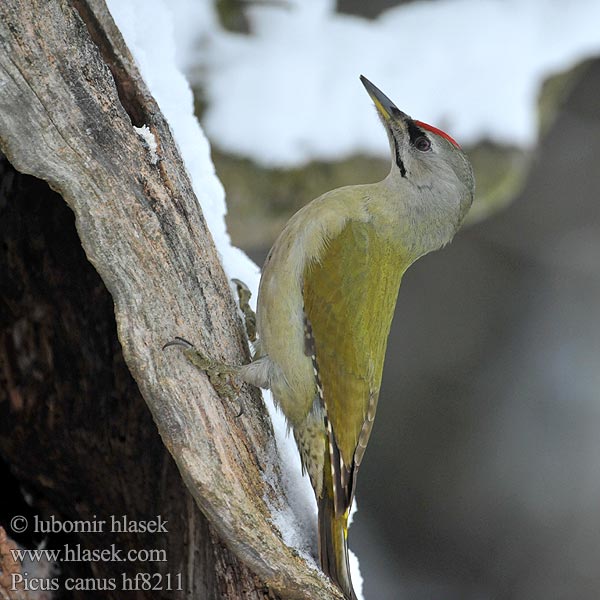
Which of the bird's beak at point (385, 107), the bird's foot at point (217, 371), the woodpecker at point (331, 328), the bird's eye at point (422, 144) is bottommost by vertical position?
the bird's foot at point (217, 371)

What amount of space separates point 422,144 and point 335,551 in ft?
4.41

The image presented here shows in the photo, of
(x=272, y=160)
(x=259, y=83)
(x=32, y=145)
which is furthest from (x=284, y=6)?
(x=32, y=145)

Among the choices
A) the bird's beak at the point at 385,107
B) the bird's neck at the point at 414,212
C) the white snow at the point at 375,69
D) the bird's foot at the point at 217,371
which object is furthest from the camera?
the white snow at the point at 375,69

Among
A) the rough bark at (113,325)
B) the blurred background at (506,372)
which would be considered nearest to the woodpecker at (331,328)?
the rough bark at (113,325)

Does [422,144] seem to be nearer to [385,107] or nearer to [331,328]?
[385,107]

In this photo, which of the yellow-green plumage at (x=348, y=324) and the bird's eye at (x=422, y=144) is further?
the bird's eye at (x=422, y=144)

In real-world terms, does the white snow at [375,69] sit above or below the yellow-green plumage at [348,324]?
above

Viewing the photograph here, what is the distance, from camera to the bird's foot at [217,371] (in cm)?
206

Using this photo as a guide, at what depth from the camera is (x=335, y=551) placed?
2219 mm

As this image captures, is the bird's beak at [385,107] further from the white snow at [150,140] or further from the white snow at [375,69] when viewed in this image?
the white snow at [375,69]

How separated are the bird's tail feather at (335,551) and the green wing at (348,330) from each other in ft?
0.52

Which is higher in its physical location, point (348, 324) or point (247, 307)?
point (247, 307)

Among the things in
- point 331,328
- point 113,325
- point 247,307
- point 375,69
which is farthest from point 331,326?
point 375,69

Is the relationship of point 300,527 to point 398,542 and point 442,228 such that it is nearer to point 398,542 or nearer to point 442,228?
point 442,228
